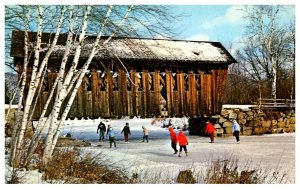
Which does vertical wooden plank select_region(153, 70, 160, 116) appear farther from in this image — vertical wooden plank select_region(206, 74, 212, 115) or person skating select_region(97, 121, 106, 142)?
person skating select_region(97, 121, 106, 142)

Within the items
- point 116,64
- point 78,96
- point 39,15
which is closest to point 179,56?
point 116,64

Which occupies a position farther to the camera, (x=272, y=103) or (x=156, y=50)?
(x=272, y=103)

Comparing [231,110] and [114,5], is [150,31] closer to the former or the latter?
[114,5]

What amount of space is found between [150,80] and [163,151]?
13.8 feet

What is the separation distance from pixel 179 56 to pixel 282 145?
18.1 ft

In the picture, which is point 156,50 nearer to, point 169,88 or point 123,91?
point 169,88

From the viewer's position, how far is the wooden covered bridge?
14.2m

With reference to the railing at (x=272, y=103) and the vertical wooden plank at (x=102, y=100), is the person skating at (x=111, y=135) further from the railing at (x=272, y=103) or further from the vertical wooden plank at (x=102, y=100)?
the railing at (x=272, y=103)

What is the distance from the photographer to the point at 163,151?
1247 centimetres

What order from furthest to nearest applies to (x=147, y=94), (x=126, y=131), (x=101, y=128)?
(x=147, y=94)
(x=101, y=128)
(x=126, y=131)

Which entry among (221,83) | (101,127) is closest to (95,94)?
(101,127)

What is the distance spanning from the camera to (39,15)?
30.1 ft

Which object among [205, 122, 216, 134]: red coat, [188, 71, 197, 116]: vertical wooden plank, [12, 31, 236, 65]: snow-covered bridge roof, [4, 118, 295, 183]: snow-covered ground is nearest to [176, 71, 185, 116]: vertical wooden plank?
[188, 71, 197, 116]: vertical wooden plank

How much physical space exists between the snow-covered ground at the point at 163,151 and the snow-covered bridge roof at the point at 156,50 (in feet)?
7.72
